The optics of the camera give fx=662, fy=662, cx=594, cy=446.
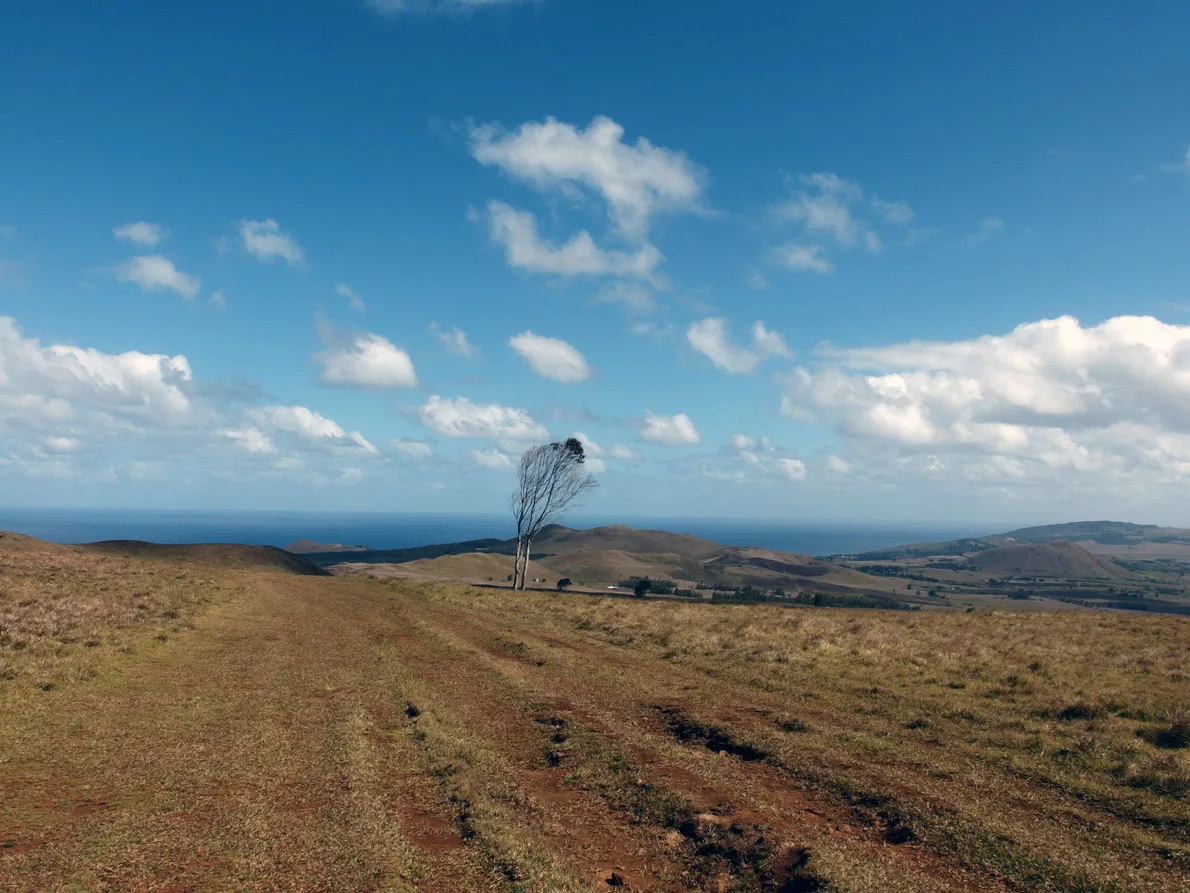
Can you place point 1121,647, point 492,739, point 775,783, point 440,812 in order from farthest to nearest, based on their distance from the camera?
point 1121,647, point 492,739, point 775,783, point 440,812

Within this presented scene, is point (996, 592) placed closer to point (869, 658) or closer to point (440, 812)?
point (869, 658)

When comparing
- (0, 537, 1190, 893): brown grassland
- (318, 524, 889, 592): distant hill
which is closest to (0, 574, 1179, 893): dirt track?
(0, 537, 1190, 893): brown grassland

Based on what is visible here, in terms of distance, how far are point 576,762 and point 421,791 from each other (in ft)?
8.50

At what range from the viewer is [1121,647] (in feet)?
75.3

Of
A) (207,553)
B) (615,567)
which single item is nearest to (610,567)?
(615,567)

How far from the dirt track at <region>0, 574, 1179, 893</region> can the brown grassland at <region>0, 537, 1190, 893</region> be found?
0.05 m

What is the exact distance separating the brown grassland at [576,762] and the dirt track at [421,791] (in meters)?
0.05

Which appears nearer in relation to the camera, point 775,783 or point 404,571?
point 775,783

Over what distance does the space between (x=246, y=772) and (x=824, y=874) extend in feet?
27.8

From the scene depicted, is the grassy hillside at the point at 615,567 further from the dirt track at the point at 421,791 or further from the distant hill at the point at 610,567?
the dirt track at the point at 421,791

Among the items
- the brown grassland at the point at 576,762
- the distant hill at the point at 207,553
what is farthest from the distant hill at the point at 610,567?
the brown grassland at the point at 576,762

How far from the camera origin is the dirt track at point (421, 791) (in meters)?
7.43

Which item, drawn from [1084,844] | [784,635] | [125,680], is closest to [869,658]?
[784,635]

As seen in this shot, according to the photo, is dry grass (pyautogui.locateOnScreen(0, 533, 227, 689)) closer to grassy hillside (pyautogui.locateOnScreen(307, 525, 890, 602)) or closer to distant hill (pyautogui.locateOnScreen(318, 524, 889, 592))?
distant hill (pyautogui.locateOnScreen(318, 524, 889, 592))
